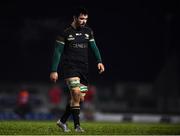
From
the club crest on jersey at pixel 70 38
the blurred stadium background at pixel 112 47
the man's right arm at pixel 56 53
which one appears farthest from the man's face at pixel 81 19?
the blurred stadium background at pixel 112 47

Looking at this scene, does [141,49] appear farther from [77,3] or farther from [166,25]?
[77,3]

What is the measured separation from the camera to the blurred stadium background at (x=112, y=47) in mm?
51781

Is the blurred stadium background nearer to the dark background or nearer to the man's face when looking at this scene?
the dark background

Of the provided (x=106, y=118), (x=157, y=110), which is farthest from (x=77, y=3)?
(x=106, y=118)

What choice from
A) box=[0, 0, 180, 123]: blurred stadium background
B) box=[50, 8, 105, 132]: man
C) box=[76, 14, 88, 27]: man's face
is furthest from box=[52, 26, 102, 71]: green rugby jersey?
box=[0, 0, 180, 123]: blurred stadium background

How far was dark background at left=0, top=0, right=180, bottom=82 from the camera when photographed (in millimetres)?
51969

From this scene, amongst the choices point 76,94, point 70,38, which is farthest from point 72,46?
point 76,94

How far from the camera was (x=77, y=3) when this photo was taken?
52.3m

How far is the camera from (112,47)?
53656mm

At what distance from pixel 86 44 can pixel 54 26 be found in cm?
3874

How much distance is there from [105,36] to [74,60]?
39780 millimetres

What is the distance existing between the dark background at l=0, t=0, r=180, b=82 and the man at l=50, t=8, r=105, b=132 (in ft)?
124

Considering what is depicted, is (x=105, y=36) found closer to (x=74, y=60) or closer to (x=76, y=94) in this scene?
(x=74, y=60)

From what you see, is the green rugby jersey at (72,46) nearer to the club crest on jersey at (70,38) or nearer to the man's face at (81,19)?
the club crest on jersey at (70,38)
